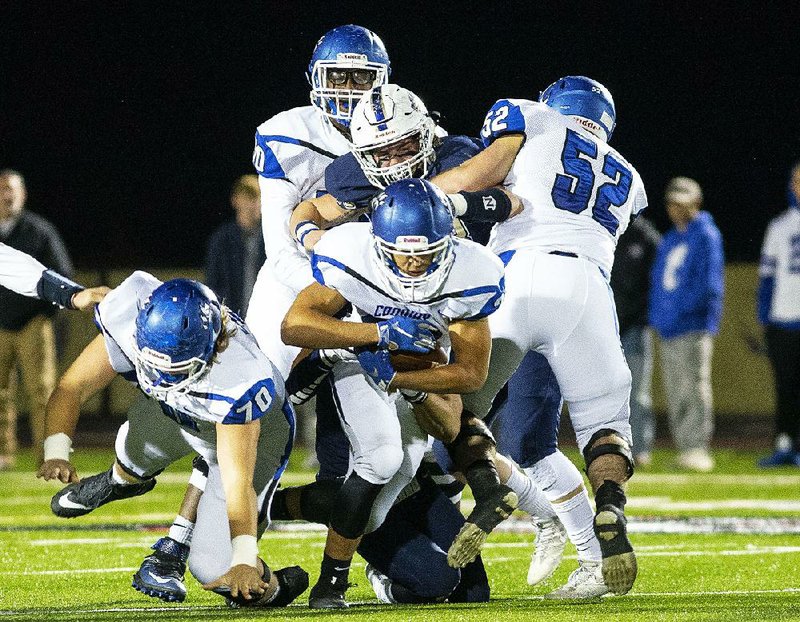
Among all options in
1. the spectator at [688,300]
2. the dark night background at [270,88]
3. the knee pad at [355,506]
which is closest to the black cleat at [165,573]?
the knee pad at [355,506]

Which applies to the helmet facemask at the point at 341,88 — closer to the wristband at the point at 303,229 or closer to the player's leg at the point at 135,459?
the wristband at the point at 303,229

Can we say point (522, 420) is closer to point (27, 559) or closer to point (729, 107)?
point (27, 559)

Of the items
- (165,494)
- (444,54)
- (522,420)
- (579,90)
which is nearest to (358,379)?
(522,420)

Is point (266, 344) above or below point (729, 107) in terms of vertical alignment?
above

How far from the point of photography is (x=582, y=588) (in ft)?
15.2

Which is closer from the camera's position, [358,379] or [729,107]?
[358,379]

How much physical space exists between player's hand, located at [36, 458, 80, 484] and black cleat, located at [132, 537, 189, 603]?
1.09 feet

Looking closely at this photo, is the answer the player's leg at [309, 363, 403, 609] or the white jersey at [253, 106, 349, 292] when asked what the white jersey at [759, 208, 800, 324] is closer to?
the white jersey at [253, 106, 349, 292]

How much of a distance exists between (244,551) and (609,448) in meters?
1.20

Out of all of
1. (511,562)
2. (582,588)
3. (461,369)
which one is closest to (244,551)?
(461,369)

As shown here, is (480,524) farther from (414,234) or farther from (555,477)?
(414,234)

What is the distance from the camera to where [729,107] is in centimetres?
1667

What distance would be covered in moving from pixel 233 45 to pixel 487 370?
12556mm

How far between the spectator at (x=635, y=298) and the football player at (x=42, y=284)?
4.51 meters
